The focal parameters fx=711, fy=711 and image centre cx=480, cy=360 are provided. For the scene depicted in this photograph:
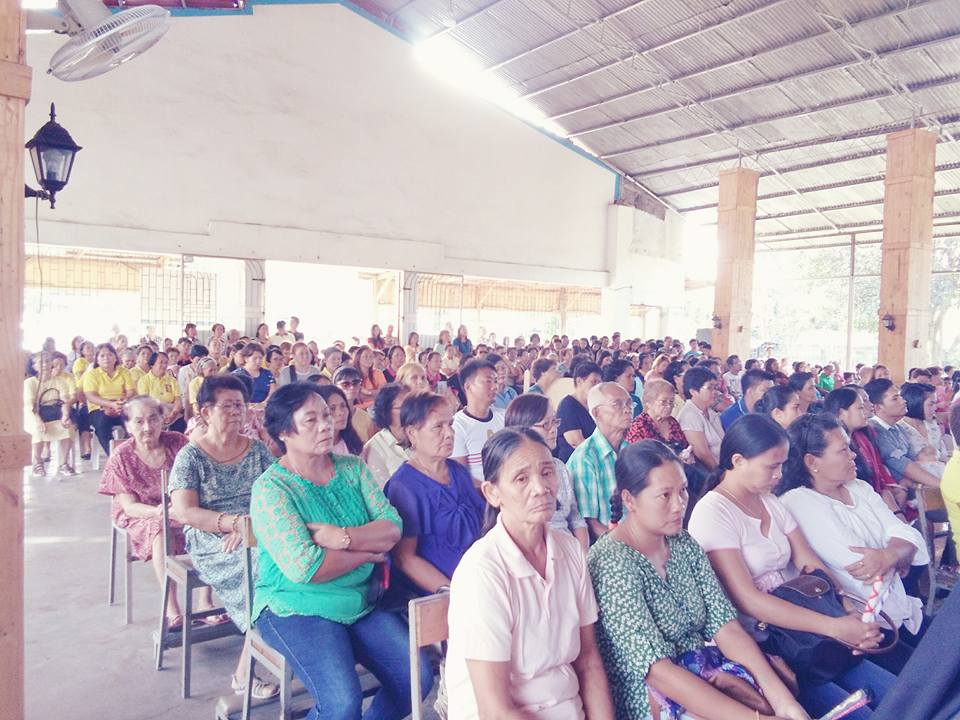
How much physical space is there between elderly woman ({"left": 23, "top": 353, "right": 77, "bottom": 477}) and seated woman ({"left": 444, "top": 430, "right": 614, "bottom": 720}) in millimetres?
6353

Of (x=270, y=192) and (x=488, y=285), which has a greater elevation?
(x=270, y=192)

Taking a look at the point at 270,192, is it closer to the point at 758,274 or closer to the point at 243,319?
the point at 243,319

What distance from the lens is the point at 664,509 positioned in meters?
1.98

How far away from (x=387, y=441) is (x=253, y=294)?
8.90m

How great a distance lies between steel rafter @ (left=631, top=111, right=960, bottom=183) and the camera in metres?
12.1

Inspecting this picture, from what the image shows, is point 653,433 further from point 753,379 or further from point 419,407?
point 419,407

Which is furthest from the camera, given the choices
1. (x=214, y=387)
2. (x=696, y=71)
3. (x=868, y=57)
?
(x=696, y=71)

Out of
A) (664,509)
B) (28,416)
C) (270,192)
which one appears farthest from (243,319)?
(664,509)

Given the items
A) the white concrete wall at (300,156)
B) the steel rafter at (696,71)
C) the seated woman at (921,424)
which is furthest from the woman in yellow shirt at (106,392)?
the steel rafter at (696,71)

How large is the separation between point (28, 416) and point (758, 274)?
68.0 feet

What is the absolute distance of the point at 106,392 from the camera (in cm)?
700

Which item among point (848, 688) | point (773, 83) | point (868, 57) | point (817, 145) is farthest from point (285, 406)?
point (817, 145)

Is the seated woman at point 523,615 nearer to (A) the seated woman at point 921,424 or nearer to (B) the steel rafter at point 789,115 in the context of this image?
(A) the seated woman at point 921,424

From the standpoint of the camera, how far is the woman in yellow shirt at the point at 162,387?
6.90 metres
